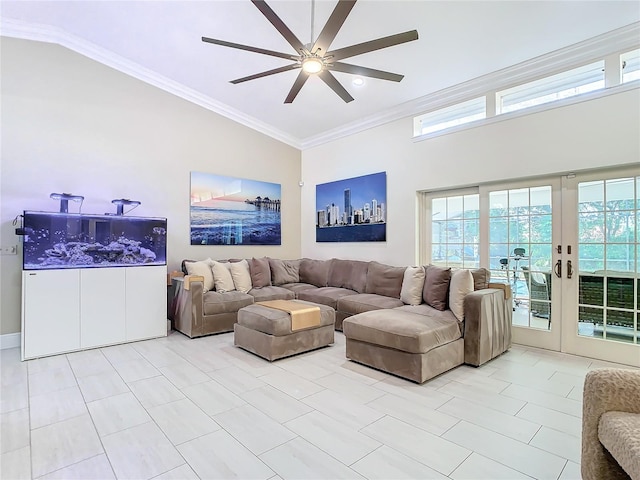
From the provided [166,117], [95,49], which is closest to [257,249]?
[166,117]

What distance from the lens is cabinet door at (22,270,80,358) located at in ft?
10.9

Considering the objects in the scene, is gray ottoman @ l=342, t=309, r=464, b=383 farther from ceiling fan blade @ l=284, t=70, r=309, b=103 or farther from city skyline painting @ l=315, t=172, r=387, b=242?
ceiling fan blade @ l=284, t=70, r=309, b=103

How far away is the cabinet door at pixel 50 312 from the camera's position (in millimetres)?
3330

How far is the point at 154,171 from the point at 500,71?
4.62 metres

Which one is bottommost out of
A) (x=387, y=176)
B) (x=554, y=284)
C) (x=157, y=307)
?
(x=157, y=307)

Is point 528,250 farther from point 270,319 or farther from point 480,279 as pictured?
point 270,319

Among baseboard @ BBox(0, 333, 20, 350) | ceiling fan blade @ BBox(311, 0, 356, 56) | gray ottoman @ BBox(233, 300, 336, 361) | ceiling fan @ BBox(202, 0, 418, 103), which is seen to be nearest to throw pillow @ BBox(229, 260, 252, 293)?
gray ottoman @ BBox(233, 300, 336, 361)

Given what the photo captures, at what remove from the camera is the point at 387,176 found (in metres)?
5.05

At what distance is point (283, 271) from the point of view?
5590 mm

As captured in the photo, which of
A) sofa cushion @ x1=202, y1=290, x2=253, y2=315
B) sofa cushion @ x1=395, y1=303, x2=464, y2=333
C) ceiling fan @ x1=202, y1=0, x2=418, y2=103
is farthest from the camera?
sofa cushion @ x1=202, y1=290, x2=253, y2=315

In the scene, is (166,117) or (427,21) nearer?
(427,21)

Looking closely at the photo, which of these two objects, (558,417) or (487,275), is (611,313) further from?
(558,417)

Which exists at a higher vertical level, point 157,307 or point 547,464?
point 157,307

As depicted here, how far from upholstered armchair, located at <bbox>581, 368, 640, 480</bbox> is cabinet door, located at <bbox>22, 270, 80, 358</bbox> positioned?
436 centimetres
